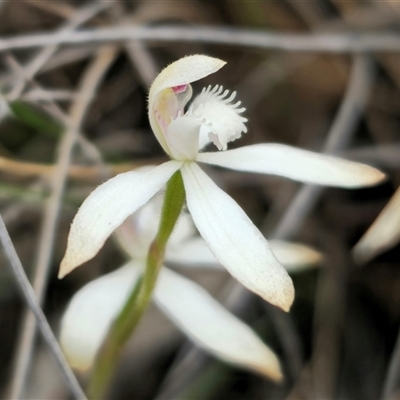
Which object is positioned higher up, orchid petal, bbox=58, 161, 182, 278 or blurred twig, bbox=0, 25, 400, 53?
blurred twig, bbox=0, 25, 400, 53

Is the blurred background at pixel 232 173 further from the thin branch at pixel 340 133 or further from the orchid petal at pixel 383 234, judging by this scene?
the orchid petal at pixel 383 234

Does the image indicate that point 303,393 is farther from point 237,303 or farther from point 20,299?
point 20,299

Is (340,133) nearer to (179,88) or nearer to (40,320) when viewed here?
(179,88)

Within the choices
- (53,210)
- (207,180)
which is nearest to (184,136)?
(207,180)

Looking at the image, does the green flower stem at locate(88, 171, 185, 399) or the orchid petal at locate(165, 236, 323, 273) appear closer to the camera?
the green flower stem at locate(88, 171, 185, 399)

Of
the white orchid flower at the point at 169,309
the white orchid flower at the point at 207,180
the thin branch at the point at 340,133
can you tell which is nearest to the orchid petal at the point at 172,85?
the white orchid flower at the point at 207,180

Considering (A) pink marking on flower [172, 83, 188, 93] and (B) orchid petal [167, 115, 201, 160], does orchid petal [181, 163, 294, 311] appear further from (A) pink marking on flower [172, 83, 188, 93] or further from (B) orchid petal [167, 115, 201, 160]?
(A) pink marking on flower [172, 83, 188, 93]

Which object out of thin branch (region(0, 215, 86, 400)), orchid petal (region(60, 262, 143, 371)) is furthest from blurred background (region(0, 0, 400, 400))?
thin branch (region(0, 215, 86, 400))
